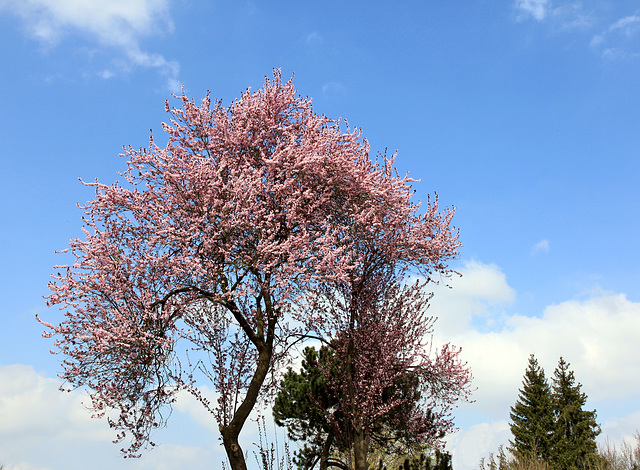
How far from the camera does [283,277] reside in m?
14.1

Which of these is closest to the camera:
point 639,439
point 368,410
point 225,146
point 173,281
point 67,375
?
point 67,375

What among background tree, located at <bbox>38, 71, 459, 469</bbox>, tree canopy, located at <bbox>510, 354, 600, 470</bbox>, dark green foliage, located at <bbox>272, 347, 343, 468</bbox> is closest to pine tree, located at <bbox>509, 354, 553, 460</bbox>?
tree canopy, located at <bbox>510, 354, 600, 470</bbox>

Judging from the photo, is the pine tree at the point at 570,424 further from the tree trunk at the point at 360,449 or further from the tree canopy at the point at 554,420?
the tree trunk at the point at 360,449

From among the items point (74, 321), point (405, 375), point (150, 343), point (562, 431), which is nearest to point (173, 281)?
point (150, 343)

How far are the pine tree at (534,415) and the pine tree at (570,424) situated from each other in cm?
60

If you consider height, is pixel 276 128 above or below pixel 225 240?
above

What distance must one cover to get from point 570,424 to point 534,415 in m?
2.68

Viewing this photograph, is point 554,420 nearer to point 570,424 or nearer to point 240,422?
point 570,424

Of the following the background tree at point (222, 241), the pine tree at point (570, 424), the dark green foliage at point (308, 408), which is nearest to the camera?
the background tree at point (222, 241)

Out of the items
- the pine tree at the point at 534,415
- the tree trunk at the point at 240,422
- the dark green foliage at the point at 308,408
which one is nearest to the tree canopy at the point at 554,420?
the pine tree at the point at 534,415

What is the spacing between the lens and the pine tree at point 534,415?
4247 centimetres

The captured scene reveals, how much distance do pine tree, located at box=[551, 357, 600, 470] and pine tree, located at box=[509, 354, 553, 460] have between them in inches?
23.7

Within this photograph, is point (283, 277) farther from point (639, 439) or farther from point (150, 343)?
point (639, 439)

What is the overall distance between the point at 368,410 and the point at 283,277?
20.1 feet
